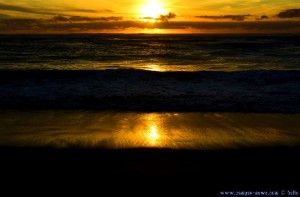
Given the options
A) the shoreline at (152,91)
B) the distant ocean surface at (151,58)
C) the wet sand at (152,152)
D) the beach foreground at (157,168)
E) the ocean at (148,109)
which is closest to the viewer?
the beach foreground at (157,168)

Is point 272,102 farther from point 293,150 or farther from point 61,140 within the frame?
point 61,140

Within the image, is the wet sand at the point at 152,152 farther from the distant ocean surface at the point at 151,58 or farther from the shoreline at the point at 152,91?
the distant ocean surface at the point at 151,58

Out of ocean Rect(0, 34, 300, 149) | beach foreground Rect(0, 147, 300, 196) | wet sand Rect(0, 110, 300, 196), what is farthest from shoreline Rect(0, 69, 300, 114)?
beach foreground Rect(0, 147, 300, 196)

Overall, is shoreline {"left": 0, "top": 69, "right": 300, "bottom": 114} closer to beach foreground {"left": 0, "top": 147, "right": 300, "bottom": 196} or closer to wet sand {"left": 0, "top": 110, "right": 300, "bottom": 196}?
wet sand {"left": 0, "top": 110, "right": 300, "bottom": 196}

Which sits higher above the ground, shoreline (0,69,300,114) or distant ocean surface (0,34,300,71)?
shoreline (0,69,300,114)

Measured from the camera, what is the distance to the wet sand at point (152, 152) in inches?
204

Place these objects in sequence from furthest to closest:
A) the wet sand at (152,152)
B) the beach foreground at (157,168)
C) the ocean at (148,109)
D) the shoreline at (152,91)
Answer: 1. the shoreline at (152,91)
2. the ocean at (148,109)
3. the wet sand at (152,152)
4. the beach foreground at (157,168)

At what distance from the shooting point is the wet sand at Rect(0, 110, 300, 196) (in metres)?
5.18

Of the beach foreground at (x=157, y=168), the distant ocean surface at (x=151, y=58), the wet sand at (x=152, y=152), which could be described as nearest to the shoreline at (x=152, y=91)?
the wet sand at (x=152, y=152)

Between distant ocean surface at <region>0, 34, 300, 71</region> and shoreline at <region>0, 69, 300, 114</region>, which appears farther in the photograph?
distant ocean surface at <region>0, 34, 300, 71</region>

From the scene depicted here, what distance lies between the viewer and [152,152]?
262 inches

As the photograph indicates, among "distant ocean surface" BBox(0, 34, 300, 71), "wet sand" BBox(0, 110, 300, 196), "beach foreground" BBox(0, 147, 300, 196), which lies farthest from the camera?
"distant ocean surface" BBox(0, 34, 300, 71)

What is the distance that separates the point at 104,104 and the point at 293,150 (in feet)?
22.5

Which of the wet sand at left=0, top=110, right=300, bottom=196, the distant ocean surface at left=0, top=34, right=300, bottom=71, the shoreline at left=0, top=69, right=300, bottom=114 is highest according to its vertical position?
the wet sand at left=0, top=110, right=300, bottom=196
